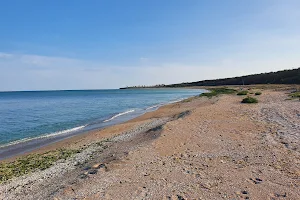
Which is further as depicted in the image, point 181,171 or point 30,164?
point 30,164

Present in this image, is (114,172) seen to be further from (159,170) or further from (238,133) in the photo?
(238,133)

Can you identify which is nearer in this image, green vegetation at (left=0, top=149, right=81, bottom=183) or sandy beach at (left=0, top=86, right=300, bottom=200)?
sandy beach at (left=0, top=86, right=300, bottom=200)

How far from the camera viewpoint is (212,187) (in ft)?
19.1

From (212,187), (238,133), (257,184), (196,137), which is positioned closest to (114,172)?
(212,187)

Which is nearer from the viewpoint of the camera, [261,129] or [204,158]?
[204,158]

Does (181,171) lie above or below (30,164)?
above

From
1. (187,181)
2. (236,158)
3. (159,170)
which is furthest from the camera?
(236,158)

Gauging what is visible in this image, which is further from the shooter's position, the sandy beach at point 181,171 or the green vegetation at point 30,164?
the green vegetation at point 30,164

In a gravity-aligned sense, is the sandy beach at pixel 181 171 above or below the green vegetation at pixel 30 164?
above

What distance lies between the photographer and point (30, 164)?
985 cm

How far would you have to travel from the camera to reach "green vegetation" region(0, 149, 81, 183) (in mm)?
8867

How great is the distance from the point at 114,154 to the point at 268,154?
5.52m

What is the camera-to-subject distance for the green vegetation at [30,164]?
8867 millimetres

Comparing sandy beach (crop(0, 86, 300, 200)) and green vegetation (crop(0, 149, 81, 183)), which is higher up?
sandy beach (crop(0, 86, 300, 200))
